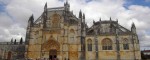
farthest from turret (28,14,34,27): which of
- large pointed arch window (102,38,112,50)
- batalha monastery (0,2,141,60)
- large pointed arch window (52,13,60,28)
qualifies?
large pointed arch window (102,38,112,50)

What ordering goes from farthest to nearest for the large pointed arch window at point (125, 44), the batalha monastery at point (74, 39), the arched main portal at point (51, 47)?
the arched main portal at point (51, 47)
the batalha monastery at point (74, 39)
the large pointed arch window at point (125, 44)

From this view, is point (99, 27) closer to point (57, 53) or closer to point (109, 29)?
point (109, 29)

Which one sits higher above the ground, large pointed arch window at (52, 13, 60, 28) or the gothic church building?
large pointed arch window at (52, 13, 60, 28)

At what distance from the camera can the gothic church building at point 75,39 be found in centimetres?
4125

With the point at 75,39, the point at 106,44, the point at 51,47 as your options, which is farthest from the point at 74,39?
the point at 106,44

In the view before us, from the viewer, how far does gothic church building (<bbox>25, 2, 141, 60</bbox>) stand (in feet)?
135

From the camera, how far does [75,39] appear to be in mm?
43188

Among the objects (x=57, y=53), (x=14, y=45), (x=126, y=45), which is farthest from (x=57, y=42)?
(x=14, y=45)

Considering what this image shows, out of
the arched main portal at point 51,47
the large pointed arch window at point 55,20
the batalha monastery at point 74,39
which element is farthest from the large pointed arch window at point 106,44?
the large pointed arch window at point 55,20

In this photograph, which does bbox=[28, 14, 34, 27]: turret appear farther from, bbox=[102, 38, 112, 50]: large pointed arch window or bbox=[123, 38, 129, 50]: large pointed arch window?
bbox=[123, 38, 129, 50]: large pointed arch window

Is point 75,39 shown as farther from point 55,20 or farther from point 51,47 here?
point 55,20

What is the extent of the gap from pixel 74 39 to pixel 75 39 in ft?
0.85

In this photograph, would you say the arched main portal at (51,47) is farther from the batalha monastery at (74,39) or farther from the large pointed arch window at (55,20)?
the large pointed arch window at (55,20)

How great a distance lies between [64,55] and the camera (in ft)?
141
